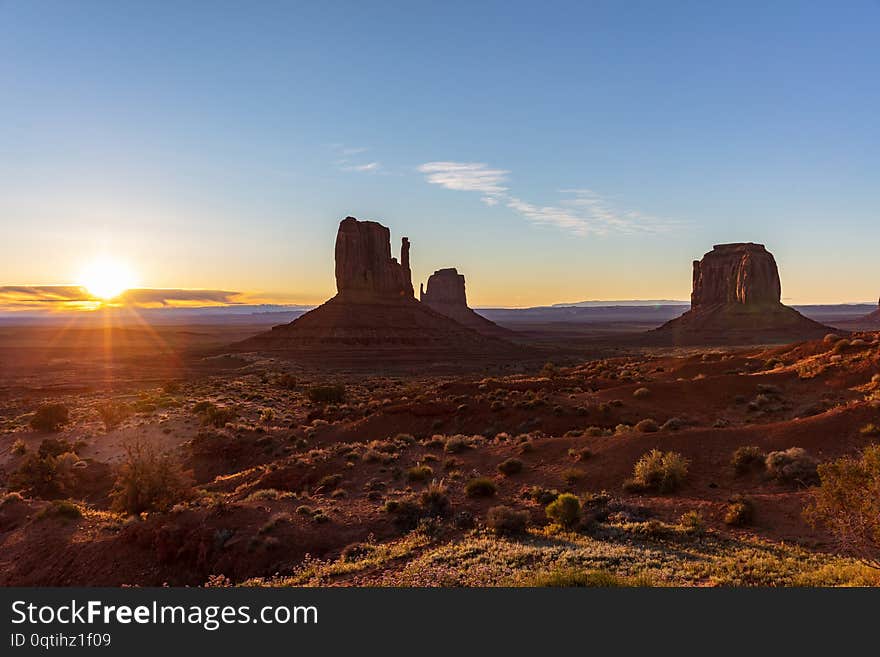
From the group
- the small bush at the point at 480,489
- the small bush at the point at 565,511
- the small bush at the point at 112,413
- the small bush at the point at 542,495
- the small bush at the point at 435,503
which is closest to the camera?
the small bush at the point at 565,511

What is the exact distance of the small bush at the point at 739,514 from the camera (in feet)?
40.6

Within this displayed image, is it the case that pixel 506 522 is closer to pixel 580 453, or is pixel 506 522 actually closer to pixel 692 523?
pixel 692 523

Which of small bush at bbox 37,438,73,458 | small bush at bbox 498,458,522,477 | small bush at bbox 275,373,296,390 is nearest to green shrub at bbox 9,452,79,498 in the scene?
small bush at bbox 37,438,73,458

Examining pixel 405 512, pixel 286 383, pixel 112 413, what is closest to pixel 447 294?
pixel 286 383

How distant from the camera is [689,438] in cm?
1920

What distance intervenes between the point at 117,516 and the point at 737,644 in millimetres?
18365

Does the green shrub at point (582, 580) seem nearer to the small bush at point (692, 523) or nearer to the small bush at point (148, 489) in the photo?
the small bush at point (692, 523)

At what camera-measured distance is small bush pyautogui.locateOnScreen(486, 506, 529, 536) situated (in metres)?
12.6

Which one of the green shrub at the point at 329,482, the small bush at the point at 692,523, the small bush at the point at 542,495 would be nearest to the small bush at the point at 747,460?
the small bush at the point at 692,523

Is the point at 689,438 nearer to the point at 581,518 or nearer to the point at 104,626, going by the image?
the point at 581,518

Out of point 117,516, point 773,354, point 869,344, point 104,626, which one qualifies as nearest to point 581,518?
point 104,626

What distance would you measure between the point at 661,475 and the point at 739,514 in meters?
3.48

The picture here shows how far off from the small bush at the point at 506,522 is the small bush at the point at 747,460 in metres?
8.30

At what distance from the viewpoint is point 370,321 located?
343 ft
